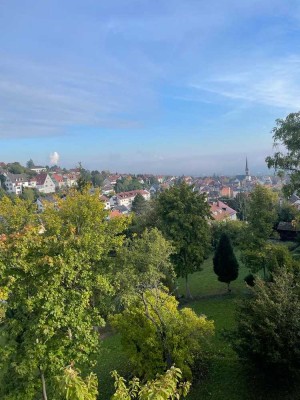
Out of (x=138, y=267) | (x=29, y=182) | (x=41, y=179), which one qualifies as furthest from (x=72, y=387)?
(x=29, y=182)

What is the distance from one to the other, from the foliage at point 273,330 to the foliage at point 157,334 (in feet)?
6.72

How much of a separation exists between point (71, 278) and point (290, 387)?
318 inches

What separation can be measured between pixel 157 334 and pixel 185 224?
38.9 ft

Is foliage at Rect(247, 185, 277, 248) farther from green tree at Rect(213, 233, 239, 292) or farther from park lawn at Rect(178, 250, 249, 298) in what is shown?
park lawn at Rect(178, 250, 249, 298)

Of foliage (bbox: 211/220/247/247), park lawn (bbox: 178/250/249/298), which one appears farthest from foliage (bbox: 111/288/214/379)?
foliage (bbox: 211/220/247/247)

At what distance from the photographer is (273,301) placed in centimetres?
1101

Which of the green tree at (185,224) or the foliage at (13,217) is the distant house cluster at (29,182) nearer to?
the foliage at (13,217)

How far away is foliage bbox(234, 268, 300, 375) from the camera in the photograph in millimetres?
10086

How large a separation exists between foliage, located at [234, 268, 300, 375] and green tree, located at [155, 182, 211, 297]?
1296 centimetres

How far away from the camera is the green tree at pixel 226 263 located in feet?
82.6

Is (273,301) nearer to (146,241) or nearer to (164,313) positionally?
(164,313)

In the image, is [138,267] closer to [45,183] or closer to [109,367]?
[109,367]

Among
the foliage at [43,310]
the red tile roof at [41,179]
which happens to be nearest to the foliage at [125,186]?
the red tile roof at [41,179]

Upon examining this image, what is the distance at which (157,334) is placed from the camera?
1291 centimetres
